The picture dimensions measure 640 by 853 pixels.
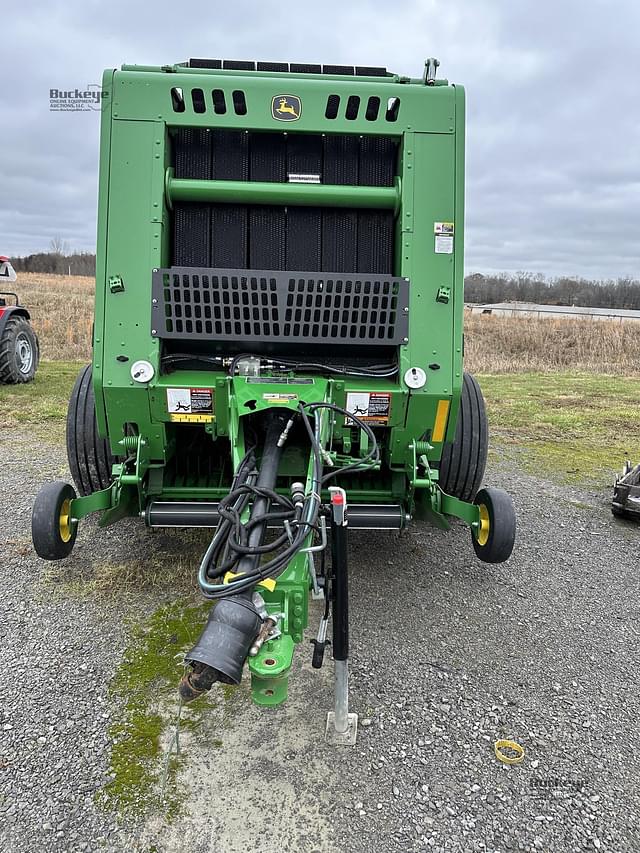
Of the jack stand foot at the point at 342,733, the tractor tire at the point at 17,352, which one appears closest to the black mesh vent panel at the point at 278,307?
the jack stand foot at the point at 342,733

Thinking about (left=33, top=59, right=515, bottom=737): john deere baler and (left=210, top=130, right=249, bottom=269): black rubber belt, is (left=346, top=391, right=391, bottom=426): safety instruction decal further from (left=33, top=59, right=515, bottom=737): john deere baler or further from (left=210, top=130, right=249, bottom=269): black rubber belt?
(left=210, top=130, right=249, bottom=269): black rubber belt

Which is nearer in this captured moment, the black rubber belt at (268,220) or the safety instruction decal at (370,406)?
the safety instruction decal at (370,406)

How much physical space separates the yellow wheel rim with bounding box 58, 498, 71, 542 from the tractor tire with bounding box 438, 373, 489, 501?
2196 millimetres

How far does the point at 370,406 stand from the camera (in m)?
3.36

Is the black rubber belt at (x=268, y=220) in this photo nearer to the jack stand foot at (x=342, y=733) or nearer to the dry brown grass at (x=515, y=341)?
the jack stand foot at (x=342, y=733)

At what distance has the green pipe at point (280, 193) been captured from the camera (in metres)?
3.40

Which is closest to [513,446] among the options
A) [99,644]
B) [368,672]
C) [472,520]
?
[472,520]

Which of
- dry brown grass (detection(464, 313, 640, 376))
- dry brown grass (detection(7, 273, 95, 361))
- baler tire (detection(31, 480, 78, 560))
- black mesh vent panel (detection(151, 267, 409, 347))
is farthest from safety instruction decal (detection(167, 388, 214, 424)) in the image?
dry brown grass (detection(464, 313, 640, 376))

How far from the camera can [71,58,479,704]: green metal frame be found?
10.7 feet

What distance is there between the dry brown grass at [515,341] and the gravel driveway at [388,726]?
1226 centimetres

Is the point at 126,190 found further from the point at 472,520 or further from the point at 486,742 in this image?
the point at 486,742

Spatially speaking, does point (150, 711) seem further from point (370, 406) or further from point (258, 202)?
point (258, 202)

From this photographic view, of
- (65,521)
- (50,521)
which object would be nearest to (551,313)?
(65,521)

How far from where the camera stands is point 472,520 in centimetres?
344
